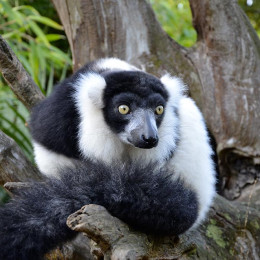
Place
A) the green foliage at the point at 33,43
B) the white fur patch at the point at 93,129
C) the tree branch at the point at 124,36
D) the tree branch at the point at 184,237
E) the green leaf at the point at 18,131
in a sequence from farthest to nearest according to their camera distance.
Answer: the green foliage at the point at 33,43 → the green leaf at the point at 18,131 → the tree branch at the point at 124,36 → the white fur patch at the point at 93,129 → the tree branch at the point at 184,237

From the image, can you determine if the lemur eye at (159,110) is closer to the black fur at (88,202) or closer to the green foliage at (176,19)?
the black fur at (88,202)

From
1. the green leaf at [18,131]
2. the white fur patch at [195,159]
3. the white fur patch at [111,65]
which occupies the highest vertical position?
the white fur patch at [111,65]

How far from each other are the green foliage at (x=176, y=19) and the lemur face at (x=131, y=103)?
3794 mm

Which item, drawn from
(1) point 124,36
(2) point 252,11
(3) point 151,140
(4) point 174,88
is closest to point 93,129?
(3) point 151,140

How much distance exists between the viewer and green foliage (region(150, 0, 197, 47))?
6.75 metres

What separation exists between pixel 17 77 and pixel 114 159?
136 centimetres

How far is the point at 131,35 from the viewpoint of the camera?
441 cm

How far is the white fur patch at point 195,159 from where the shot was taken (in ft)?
9.54

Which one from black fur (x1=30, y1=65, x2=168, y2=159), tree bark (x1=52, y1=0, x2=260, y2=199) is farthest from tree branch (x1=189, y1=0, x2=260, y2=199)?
black fur (x1=30, y1=65, x2=168, y2=159)

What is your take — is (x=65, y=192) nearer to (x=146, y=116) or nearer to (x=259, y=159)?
(x=146, y=116)

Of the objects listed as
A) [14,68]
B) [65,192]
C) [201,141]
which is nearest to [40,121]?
[14,68]

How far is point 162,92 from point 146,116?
28 cm

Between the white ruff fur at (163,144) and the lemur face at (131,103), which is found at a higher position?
the lemur face at (131,103)

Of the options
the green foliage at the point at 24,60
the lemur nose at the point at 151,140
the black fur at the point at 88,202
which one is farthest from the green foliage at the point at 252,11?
the black fur at the point at 88,202
